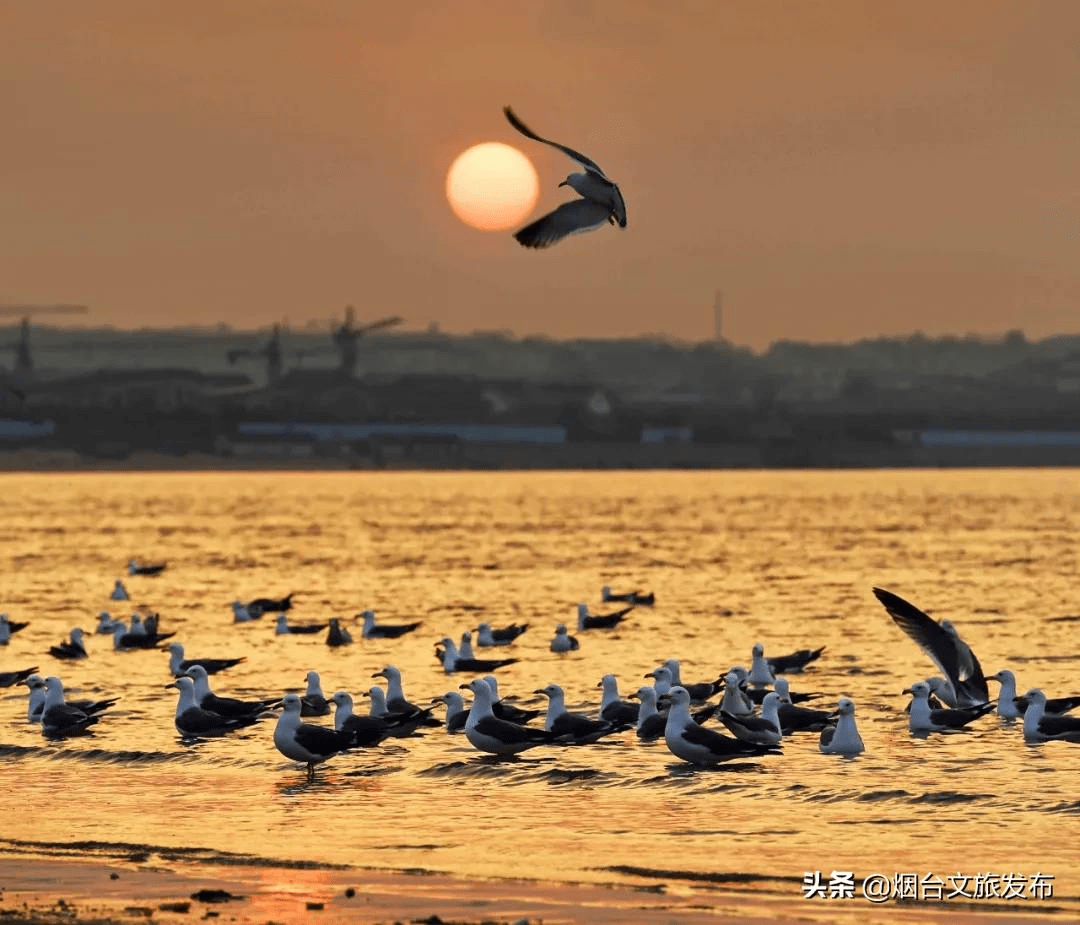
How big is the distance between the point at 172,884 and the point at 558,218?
6678 millimetres

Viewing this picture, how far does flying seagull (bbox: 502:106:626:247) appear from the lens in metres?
20.0

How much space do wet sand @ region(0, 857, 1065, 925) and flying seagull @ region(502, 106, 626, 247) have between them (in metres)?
5.69

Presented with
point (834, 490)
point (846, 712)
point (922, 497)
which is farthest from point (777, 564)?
point (834, 490)

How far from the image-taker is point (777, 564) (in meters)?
74.3

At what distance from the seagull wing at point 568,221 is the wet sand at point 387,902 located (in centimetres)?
566

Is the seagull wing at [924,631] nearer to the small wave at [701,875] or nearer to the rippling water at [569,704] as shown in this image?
the rippling water at [569,704]

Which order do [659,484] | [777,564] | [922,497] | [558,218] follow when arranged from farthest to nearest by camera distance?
[659,484] < [922,497] < [777,564] < [558,218]

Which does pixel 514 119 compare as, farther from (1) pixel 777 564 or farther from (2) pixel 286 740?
(1) pixel 777 564

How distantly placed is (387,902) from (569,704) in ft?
47.8

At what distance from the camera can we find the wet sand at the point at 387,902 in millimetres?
17312

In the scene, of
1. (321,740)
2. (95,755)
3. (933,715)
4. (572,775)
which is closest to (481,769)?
(572,775)

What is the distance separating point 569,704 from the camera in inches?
1282

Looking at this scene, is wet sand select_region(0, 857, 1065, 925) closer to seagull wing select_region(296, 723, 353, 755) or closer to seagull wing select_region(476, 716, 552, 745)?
seagull wing select_region(296, 723, 353, 755)

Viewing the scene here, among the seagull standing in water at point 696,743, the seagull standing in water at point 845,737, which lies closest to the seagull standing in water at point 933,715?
the seagull standing in water at point 845,737
